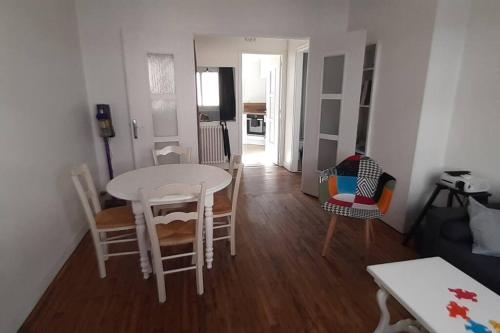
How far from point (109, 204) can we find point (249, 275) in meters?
1.97

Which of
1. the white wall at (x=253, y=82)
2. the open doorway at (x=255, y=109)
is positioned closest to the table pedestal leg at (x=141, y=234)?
the open doorway at (x=255, y=109)

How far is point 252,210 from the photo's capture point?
3402 mm

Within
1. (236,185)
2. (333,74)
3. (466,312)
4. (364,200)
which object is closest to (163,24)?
(333,74)

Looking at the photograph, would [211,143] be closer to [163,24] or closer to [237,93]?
[237,93]

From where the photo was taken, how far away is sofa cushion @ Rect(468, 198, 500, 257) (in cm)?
177

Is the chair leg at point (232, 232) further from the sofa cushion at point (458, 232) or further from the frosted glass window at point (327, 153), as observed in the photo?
the frosted glass window at point (327, 153)

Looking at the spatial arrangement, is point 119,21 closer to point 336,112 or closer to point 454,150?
point 336,112

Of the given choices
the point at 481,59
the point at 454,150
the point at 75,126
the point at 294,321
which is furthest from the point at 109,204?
the point at 481,59

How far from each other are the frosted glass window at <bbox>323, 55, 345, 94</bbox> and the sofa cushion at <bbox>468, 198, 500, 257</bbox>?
1.92 m

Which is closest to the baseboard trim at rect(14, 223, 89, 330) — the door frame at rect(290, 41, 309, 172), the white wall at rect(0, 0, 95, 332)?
the white wall at rect(0, 0, 95, 332)

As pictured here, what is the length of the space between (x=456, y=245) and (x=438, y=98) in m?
1.33

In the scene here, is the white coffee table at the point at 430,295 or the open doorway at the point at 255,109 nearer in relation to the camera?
the white coffee table at the point at 430,295

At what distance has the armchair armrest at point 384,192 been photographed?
2.25m

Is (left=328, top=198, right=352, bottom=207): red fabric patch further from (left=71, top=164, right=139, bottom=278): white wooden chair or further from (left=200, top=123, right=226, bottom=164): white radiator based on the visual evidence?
(left=200, top=123, right=226, bottom=164): white radiator
